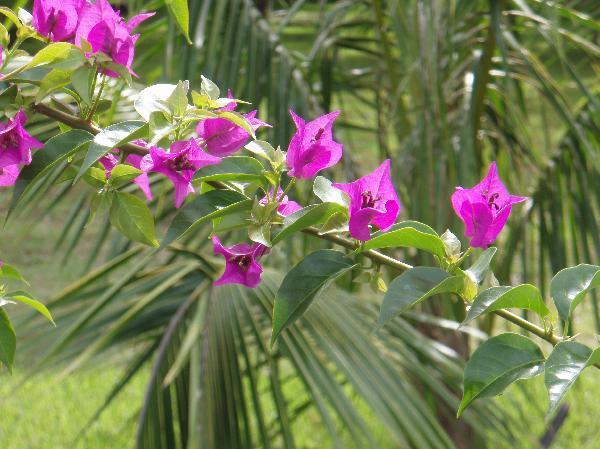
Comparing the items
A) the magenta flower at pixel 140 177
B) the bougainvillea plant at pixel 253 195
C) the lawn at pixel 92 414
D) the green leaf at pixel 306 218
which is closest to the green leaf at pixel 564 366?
the bougainvillea plant at pixel 253 195

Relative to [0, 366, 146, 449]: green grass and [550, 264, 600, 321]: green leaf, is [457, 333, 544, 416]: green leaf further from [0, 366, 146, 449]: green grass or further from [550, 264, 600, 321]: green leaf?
[0, 366, 146, 449]: green grass

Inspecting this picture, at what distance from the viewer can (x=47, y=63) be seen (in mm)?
426

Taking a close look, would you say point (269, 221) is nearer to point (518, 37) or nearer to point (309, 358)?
point (309, 358)

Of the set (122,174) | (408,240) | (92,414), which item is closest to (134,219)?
(122,174)

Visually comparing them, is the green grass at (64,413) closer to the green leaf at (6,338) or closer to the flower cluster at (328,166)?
the green leaf at (6,338)

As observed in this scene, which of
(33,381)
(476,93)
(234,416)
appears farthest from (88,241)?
(234,416)

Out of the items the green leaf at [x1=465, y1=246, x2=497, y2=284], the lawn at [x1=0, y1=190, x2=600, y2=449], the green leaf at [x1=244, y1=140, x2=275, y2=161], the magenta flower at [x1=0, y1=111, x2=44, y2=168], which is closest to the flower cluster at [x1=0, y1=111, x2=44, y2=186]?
the magenta flower at [x1=0, y1=111, x2=44, y2=168]

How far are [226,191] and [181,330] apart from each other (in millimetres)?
753

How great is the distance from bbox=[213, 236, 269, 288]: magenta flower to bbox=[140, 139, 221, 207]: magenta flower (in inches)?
1.7

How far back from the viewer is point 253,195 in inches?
17.6

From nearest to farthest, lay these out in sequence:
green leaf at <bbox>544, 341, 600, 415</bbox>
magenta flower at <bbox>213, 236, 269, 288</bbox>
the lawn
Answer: green leaf at <bbox>544, 341, 600, 415</bbox> < magenta flower at <bbox>213, 236, 269, 288</bbox> < the lawn

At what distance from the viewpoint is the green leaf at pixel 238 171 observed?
404 millimetres

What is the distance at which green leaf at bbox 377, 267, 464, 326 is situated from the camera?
37cm

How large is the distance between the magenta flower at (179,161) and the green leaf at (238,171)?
0.01 metres
